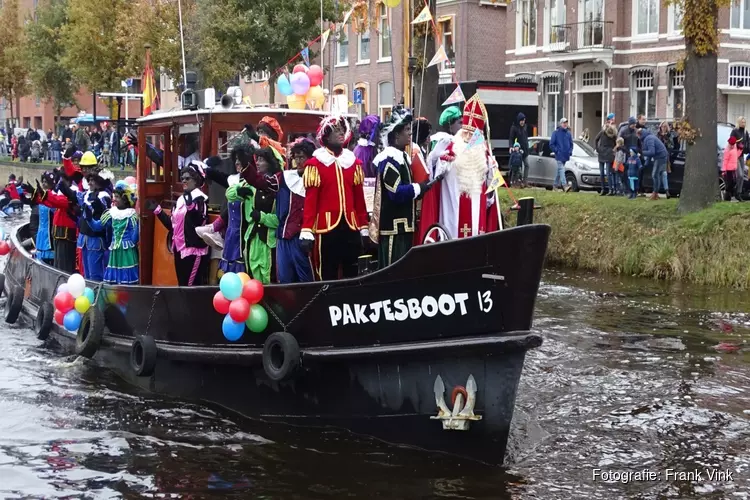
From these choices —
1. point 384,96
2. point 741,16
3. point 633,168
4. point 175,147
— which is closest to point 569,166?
point 633,168

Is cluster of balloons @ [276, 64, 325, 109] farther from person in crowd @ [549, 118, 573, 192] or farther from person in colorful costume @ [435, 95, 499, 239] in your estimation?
person in crowd @ [549, 118, 573, 192]

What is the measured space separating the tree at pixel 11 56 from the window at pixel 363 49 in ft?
62.1

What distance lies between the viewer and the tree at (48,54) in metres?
47.0

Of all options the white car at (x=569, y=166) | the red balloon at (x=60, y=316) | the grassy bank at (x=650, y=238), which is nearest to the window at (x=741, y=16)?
the white car at (x=569, y=166)

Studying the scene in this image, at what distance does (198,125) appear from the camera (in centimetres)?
977

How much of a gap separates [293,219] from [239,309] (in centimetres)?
86

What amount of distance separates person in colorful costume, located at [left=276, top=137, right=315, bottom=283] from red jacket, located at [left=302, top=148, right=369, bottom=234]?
0.21 metres

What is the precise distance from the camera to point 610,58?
33875mm

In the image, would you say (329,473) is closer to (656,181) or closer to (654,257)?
(654,257)

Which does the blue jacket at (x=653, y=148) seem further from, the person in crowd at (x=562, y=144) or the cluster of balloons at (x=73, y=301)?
the cluster of balloons at (x=73, y=301)

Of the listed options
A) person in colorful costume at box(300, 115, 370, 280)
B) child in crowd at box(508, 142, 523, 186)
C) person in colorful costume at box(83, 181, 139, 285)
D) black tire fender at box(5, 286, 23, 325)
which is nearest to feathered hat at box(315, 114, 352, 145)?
person in colorful costume at box(300, 115, 370, 280)

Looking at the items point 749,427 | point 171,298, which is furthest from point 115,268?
point 749,427

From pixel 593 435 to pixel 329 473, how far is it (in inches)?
89.8

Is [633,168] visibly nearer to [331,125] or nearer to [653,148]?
[653,148]
